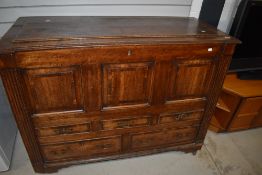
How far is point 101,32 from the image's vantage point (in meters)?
1.23

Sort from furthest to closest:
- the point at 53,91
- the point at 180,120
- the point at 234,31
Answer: the point at 234,31
the point at 180,120
the point at 53,91

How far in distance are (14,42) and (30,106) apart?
0.37 metres

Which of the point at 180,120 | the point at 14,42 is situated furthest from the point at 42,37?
the point at 180,120

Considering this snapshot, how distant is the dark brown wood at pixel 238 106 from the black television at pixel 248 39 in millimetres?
109

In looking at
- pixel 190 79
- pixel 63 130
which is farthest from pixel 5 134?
pixel 190 79

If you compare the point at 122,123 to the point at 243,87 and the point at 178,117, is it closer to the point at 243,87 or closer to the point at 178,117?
the point at 178,117

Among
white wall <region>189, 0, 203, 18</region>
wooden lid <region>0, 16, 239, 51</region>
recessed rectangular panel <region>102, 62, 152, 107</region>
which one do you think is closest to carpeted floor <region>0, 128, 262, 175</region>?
recessed rectangular panel <region>102, 62, 152, 107</region>

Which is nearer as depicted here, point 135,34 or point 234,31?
point 135,34

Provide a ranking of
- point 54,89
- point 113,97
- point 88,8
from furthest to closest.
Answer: point 88,8 < point 113,97 < point 54,89

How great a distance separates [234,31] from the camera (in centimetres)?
166

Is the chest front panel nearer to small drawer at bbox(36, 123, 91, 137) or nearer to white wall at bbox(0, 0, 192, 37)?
small drawer at bbox(36, 123, 91, 137)

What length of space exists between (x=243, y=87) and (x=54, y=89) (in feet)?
5.06

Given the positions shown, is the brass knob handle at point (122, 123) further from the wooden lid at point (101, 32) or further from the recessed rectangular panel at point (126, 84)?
the wooden lid at point (101, 32)

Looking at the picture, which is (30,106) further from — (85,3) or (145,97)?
(85,3)
